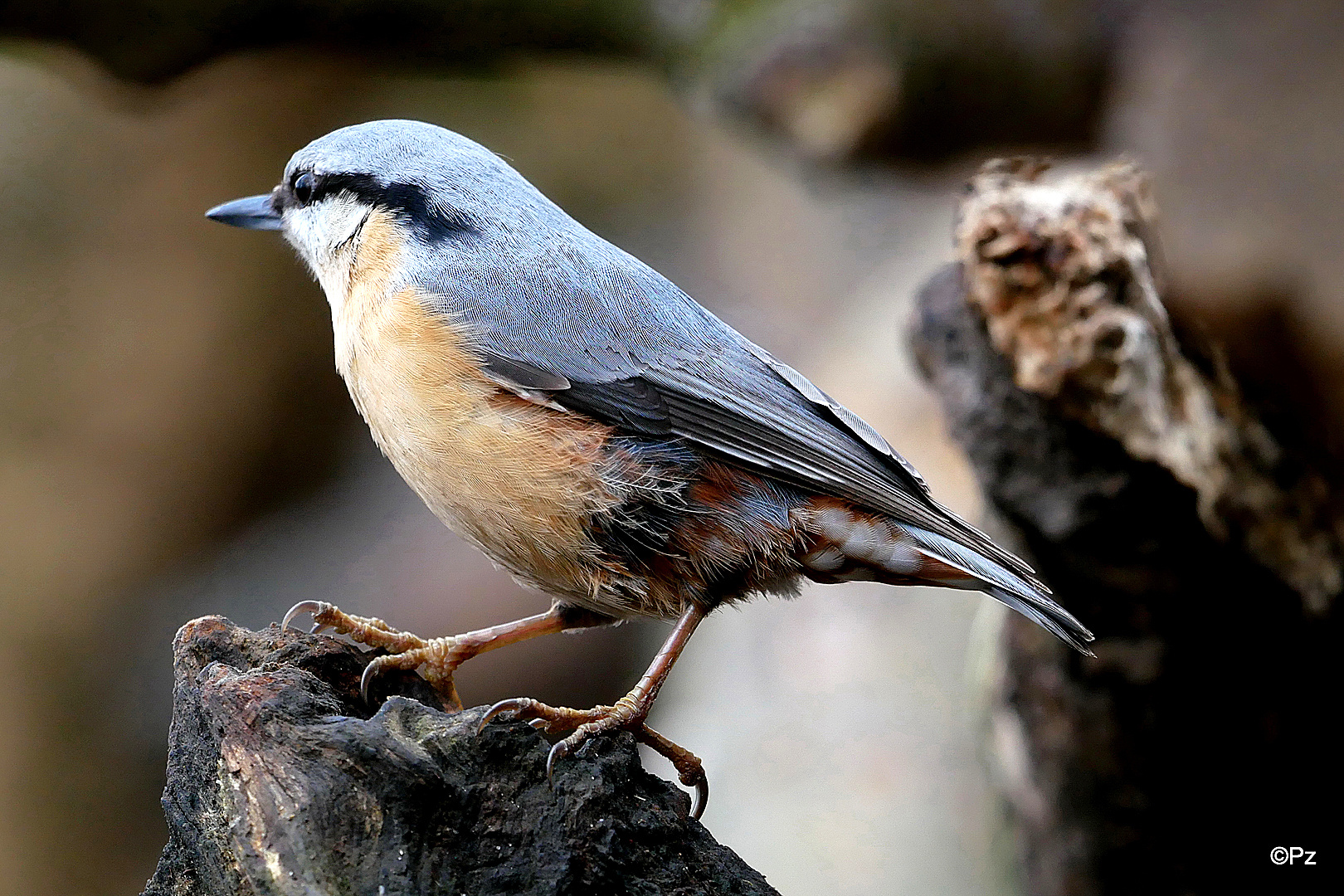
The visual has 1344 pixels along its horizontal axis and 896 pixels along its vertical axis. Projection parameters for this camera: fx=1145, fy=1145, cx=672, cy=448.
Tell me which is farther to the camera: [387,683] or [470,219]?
[470,219]

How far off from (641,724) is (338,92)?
532 centimetres

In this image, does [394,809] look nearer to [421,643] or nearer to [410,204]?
[421,643]

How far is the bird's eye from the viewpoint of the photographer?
3045 mm

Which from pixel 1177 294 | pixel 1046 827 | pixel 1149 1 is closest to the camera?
pixel 1177 294

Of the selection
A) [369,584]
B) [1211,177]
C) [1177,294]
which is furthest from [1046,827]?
[369,584]

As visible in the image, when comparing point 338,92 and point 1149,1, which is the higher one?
point 1149,1

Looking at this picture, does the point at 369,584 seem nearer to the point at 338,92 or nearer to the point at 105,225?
the point at 105,225

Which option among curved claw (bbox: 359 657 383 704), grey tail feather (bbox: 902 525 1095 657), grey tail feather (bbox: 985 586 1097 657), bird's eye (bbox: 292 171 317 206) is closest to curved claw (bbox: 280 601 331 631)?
curved claw (bbox: 359 657 383 704)

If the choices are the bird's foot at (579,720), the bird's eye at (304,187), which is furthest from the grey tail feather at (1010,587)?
the bird's eye at (304,187)

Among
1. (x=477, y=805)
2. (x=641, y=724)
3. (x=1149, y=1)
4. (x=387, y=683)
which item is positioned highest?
(x=1149, y=1)

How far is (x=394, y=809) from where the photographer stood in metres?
1.91

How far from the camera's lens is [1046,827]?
416 cm

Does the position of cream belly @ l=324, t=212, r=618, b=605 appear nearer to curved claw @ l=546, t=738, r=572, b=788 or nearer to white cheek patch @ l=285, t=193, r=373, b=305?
white cheek patch @ l=285, t=193, r=373, b=305

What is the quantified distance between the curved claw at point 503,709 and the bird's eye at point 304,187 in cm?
157
